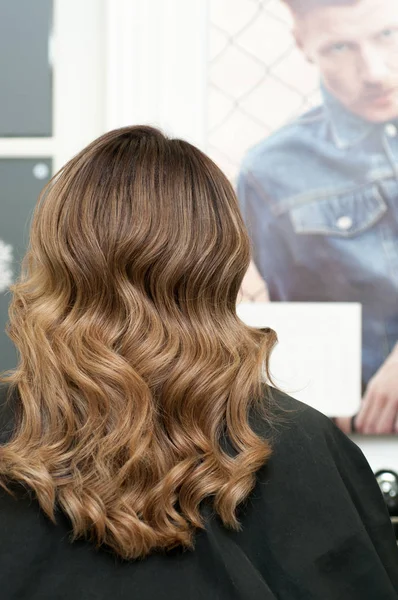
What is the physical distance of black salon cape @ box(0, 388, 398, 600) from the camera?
127cm

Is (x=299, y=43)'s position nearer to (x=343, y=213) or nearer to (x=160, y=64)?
(x=160, y=64)

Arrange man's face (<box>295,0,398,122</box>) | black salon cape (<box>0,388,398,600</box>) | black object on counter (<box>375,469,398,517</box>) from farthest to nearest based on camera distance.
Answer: man's face (<box>295,0,398,122</box>) → black object on counter (<box>375,469,398,517</box>) → black salon cape (<box>0,388,398,600</box>)

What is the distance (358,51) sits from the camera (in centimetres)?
244

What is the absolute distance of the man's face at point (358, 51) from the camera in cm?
243

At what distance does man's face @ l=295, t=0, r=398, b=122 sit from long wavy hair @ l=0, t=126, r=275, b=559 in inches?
47.5

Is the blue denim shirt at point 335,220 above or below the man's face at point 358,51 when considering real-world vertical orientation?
below

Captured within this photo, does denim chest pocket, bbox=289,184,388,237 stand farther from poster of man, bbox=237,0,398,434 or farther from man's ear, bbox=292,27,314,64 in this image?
man's ear, bbox=292,27,314,64

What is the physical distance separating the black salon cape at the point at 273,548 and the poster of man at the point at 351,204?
95 centimetres

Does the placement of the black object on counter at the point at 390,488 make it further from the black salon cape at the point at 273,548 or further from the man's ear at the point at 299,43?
the man's ear at the point at 299,43

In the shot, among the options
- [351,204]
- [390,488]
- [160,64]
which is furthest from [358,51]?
[390,488]

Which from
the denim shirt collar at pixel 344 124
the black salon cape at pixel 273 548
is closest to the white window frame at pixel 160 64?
the denim shirt collar at pixel 344 124

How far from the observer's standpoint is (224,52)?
2461 millimetres

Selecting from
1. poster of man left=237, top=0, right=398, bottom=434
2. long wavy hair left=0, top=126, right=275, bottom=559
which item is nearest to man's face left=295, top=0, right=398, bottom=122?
poster of man left=237, top=0, right=398, bottom=434

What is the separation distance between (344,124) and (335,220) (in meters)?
0.29
